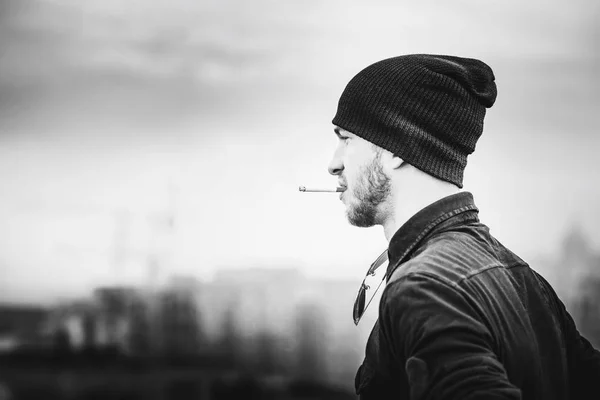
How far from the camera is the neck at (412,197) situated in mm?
1272

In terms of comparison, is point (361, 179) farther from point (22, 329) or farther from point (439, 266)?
point (22, 329)

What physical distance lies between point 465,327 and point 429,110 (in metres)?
0.50

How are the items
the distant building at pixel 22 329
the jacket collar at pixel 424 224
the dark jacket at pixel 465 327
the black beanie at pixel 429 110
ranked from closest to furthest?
the dark jacket at pixel 465 327 → the jacket collar at pixel 424 224 → the black beanie at pixel 429 110 → the distant building at pixel 22 329

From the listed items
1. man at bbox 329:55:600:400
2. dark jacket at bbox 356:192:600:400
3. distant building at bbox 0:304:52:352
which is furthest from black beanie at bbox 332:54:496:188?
distant building at bbox 0:304:52:352

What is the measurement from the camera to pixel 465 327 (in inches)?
38.5

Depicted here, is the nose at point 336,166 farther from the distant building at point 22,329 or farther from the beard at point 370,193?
the distant building at point 22,329

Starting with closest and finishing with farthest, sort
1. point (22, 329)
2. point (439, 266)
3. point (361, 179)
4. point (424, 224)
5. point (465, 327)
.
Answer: point (465, 327) < point (439, 266) < point (424, 224) < point (361, 179) < point (22, 329)

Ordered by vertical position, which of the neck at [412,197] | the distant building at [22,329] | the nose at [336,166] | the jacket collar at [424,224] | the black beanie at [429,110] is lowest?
the distant building at [22,329]

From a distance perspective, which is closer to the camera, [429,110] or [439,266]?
[439,266]

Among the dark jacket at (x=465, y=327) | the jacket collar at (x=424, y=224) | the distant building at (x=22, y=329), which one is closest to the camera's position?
the dark jacket at (x=465, y=327)

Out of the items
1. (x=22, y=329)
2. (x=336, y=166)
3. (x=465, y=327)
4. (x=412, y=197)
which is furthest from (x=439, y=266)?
(x=22, y=329)

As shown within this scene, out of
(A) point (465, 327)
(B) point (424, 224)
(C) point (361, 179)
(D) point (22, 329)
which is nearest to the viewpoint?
(A) point (465, 327)

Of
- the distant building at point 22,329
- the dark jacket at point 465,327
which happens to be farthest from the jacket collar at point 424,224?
the distant building at point 22,329

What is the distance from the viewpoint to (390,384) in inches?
44.2
